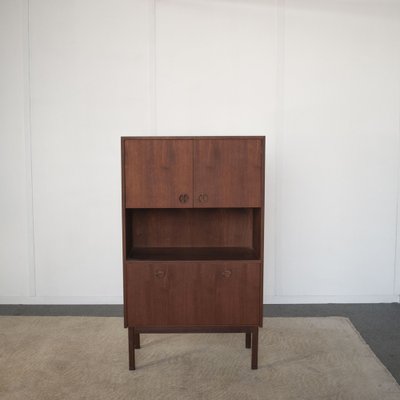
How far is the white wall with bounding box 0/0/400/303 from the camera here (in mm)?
3266

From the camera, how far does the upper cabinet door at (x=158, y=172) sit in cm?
227

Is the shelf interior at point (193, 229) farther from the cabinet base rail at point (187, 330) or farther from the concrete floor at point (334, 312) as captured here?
the concrete floor at point (334, 312)

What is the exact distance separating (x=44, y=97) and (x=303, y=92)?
2198 millimetres

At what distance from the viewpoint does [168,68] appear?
10.8 ft

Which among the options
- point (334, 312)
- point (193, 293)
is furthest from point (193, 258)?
point (334, 312)

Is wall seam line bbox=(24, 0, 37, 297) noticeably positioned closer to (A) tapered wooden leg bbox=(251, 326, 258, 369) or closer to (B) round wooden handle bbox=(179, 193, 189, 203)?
(B) round wooden handle bbox=(179, 193, 189, 203)

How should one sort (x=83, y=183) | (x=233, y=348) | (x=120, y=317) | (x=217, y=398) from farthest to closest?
(x=83, y=183) → (x=120, y=317) → (x=233, y=348) → (x=217, y=398)

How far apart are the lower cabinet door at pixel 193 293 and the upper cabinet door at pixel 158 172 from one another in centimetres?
37

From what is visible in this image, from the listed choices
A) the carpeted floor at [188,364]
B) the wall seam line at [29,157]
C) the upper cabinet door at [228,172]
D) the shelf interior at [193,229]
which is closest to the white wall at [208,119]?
the wall seam line at [29,157]

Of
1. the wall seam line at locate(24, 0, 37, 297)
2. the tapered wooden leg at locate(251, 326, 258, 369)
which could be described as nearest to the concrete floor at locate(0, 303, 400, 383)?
the wall seam line at locate(24, 0, 37, 297)

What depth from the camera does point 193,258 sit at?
235 centimetres

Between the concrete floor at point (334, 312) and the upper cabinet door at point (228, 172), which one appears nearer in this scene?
the upper cabinet door at point (228, 172)

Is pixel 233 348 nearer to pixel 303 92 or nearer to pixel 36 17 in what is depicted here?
pixel 303 92

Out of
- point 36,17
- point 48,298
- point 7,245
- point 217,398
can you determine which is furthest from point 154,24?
point 217,398
